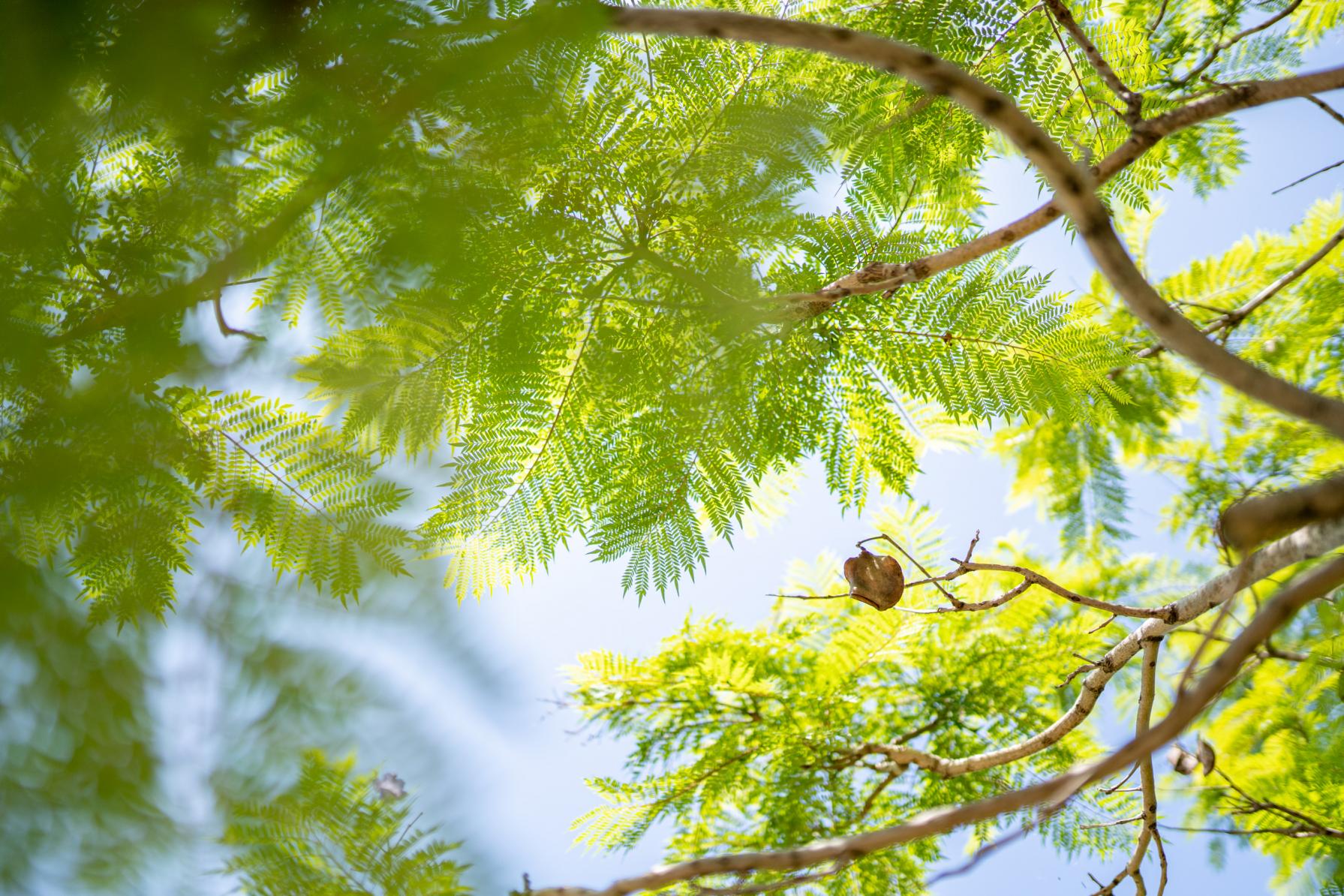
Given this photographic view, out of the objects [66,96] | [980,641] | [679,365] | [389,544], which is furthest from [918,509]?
[66,96]

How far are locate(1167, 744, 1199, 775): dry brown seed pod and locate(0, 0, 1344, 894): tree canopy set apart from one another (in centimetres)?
3

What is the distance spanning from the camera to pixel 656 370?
3.29ft

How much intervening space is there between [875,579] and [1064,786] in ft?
2.37

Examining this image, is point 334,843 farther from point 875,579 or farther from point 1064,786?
point 875,579

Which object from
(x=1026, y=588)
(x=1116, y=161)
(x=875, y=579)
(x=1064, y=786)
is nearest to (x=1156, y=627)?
(x=1026, y=588)

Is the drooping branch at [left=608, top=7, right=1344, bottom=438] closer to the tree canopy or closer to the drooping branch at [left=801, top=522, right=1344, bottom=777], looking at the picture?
the tree canopy

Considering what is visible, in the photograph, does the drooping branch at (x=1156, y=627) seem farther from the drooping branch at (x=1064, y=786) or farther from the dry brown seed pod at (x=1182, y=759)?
the dry brown seed pod at (x=1182, y=759)

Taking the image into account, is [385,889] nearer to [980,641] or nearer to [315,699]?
[315,699]

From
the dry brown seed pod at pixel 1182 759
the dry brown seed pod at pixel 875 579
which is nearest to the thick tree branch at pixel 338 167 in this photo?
the dry brown seed pod at pixel 875 579

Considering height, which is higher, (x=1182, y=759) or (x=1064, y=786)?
(x=1182, y=759)

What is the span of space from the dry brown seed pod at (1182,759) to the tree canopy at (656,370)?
3cm

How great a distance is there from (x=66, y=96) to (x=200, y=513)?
24 cm

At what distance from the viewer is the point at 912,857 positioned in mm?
1761

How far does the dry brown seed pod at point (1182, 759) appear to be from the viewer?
1580mm
